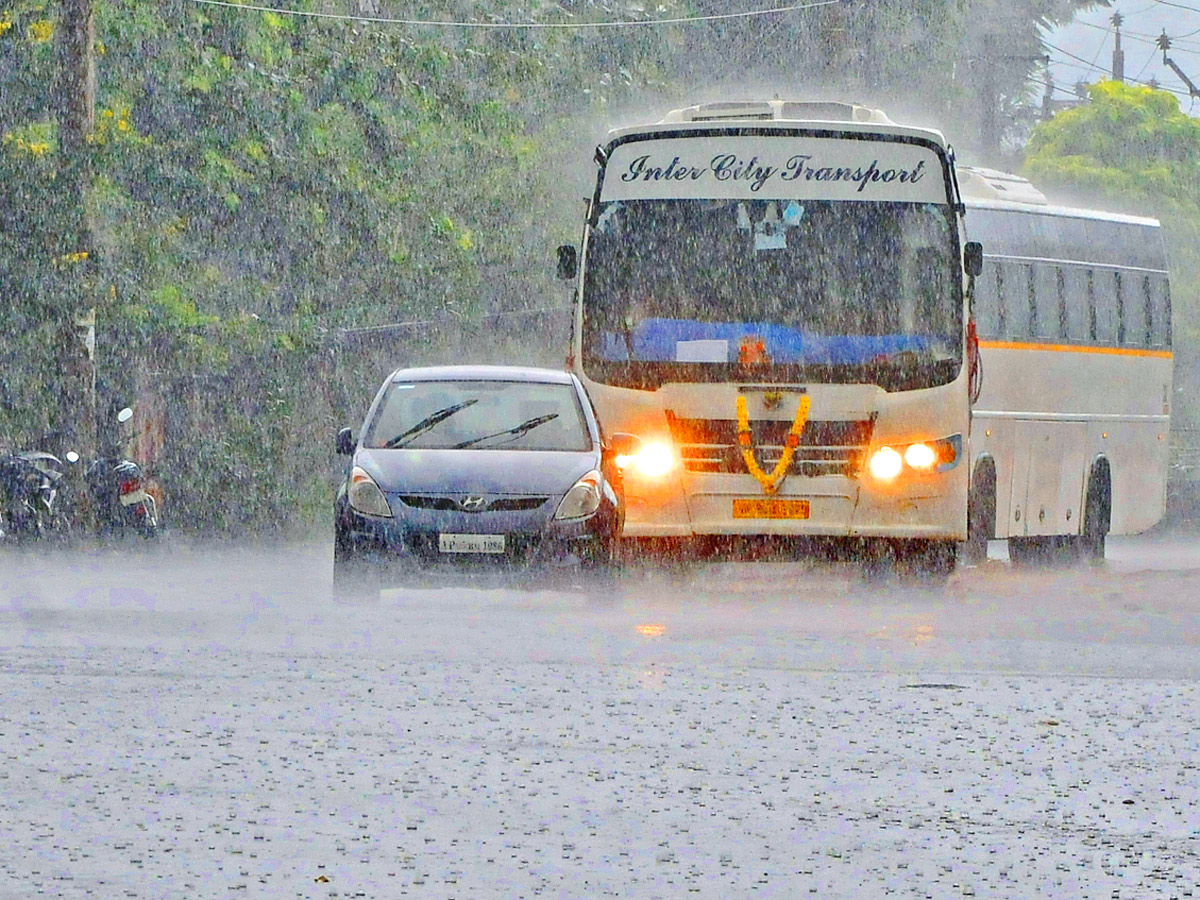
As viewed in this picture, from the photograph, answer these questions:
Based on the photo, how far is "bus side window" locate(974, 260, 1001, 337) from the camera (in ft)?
84.3

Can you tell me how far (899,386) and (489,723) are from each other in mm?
9612

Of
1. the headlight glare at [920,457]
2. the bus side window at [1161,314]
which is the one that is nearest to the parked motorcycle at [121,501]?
the headlight glare at [920,457]

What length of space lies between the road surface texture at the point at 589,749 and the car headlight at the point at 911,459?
5.37 ft

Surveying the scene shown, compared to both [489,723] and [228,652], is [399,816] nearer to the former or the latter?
[489,723]

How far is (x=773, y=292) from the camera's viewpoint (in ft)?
70.5

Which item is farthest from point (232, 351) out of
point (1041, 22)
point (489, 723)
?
point (1041, 22)

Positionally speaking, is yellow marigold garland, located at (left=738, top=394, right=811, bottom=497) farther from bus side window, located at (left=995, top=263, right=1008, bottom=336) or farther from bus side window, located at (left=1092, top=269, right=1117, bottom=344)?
bus side window, located at (left=1092, top=269, right=1117, bottom=344)

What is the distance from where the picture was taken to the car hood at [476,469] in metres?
19.0

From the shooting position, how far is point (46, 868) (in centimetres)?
815

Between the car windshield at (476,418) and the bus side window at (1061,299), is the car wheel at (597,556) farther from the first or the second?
the bus side window at (1061,299)

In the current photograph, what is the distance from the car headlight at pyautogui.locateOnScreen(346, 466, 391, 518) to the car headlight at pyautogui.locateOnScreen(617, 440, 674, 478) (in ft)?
7.90

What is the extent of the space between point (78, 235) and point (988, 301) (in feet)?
31.8

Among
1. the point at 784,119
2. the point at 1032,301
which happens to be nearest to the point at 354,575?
the point at 784,119

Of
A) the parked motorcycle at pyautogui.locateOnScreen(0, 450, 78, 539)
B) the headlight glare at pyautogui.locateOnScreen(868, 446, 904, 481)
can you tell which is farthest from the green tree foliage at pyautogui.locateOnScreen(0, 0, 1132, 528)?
the headlight glare at pyautogui.locateOnScreen(868, 446, 904, 481)
